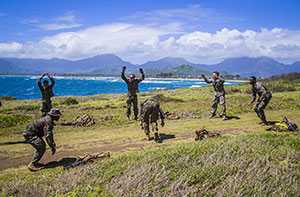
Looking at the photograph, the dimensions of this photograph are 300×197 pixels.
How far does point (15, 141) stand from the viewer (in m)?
14.5

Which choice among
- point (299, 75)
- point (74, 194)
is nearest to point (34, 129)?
point (74, 194)

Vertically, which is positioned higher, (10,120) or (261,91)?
(261,91)

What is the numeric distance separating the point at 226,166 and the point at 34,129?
7.73 meters

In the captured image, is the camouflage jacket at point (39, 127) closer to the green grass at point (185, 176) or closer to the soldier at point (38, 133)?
the soldier at point (38, 133)

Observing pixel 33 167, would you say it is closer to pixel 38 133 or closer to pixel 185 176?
pixel 38 133

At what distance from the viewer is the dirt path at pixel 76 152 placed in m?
9.88

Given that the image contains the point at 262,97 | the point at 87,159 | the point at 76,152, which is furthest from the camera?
the point at 262,97

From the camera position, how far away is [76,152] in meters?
11.4

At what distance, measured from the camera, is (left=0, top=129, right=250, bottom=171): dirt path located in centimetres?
988

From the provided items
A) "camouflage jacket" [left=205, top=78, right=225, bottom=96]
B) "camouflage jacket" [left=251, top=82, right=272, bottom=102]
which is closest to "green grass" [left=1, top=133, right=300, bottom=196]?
"camouflage jacket" [left=251, top=82, right=272, bottom=102]

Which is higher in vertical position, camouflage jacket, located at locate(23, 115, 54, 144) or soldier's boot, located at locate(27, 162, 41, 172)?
camouflage jacket, located at locate(23, 115, 54, 144)

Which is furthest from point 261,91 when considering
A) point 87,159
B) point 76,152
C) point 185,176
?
point 76,152

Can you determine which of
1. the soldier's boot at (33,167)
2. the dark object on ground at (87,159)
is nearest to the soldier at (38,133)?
the soldier's boot at (33,167)

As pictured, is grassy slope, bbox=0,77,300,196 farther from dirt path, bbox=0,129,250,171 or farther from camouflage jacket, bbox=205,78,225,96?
camouflage jacket, bbox=205,78,225,96
